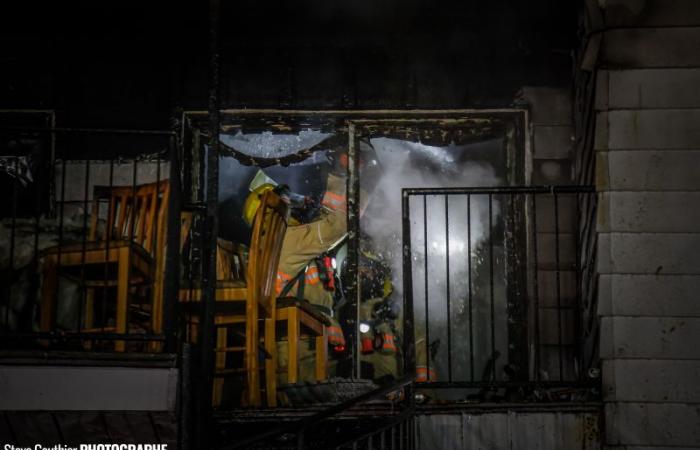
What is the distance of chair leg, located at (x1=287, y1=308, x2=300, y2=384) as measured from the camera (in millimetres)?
5375

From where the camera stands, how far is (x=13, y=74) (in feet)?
21.7

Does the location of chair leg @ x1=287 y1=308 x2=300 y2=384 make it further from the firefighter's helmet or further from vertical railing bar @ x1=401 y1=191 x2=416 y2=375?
the firefighter's helmet

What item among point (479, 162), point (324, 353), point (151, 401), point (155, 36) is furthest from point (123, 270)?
point (479, 162)

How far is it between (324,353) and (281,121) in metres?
2.24

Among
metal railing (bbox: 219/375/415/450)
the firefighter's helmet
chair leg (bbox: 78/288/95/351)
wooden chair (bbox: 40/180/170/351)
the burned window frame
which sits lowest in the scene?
metal railing (bbox: 219/375/415/450)

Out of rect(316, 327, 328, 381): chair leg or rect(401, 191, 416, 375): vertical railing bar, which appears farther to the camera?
rect(316, 327, 328, 381): chair leg

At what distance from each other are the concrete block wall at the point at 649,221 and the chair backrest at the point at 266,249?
242 cm

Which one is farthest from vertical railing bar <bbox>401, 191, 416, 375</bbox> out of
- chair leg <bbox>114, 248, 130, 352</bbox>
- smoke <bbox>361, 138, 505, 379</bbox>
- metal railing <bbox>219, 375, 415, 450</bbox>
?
chair leg <bbox>114, 248, 130, 352</bbox>

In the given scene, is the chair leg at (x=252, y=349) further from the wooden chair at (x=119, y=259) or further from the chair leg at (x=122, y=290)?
the chair leg at (x=122, y=290)

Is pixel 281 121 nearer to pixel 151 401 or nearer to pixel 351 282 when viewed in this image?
pixel 351 282

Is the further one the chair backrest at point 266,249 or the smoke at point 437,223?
the smoke at point 437,223

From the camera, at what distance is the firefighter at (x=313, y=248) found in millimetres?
6430

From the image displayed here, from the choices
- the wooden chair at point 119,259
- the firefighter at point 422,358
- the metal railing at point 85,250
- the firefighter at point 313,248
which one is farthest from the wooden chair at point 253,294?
the firefighter at point 422,358

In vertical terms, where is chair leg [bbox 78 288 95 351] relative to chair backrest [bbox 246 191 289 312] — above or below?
below
